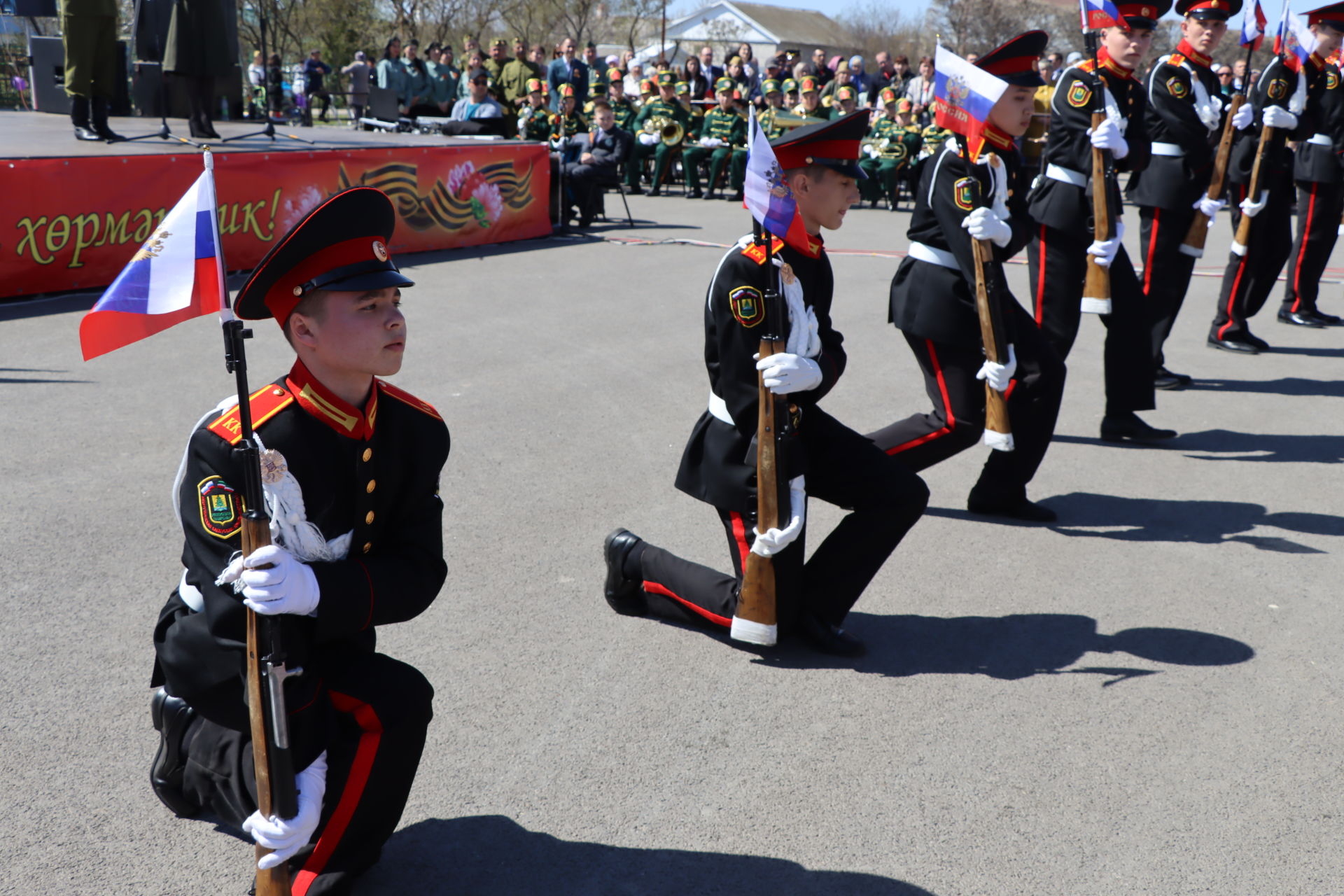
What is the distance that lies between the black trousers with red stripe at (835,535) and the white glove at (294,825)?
5.73 feet

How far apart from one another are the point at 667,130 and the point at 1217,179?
468 inches

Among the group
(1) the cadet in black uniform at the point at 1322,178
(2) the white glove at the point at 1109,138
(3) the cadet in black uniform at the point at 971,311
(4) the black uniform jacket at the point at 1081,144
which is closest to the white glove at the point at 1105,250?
(4) the black uniform jacket at the point at 1081,144

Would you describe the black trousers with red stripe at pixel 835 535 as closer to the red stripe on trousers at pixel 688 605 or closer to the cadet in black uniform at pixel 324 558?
the red stripe on trousers at pixel 688 605

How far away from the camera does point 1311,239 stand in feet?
30.2

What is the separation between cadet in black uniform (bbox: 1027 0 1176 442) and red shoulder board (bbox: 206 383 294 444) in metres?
4.47

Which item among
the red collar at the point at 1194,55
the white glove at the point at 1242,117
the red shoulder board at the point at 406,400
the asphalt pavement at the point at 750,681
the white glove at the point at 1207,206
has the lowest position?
the asphalt pavement at the point at 750,681

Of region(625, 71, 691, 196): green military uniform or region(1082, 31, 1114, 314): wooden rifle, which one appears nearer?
region(1082, 31, 1114, 314): wooden rifle

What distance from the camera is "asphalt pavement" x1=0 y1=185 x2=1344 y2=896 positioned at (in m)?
2.90

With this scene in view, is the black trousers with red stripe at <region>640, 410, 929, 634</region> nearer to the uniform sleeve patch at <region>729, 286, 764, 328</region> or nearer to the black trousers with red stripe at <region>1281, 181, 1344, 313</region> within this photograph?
the uniform sleeve patch at <region>729, 286, 764, 328</region>

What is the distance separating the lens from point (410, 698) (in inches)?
103

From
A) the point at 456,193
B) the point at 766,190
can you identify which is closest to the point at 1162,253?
the point at 766,190

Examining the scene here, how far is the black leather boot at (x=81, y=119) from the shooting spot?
1103 cm

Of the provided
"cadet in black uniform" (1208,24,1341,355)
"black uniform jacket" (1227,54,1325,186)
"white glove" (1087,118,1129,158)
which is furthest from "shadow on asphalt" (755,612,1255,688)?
"black uniform jacket" (1227,54,1325,186)

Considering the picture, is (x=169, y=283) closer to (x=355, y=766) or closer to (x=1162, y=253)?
(x=355, y=766)
